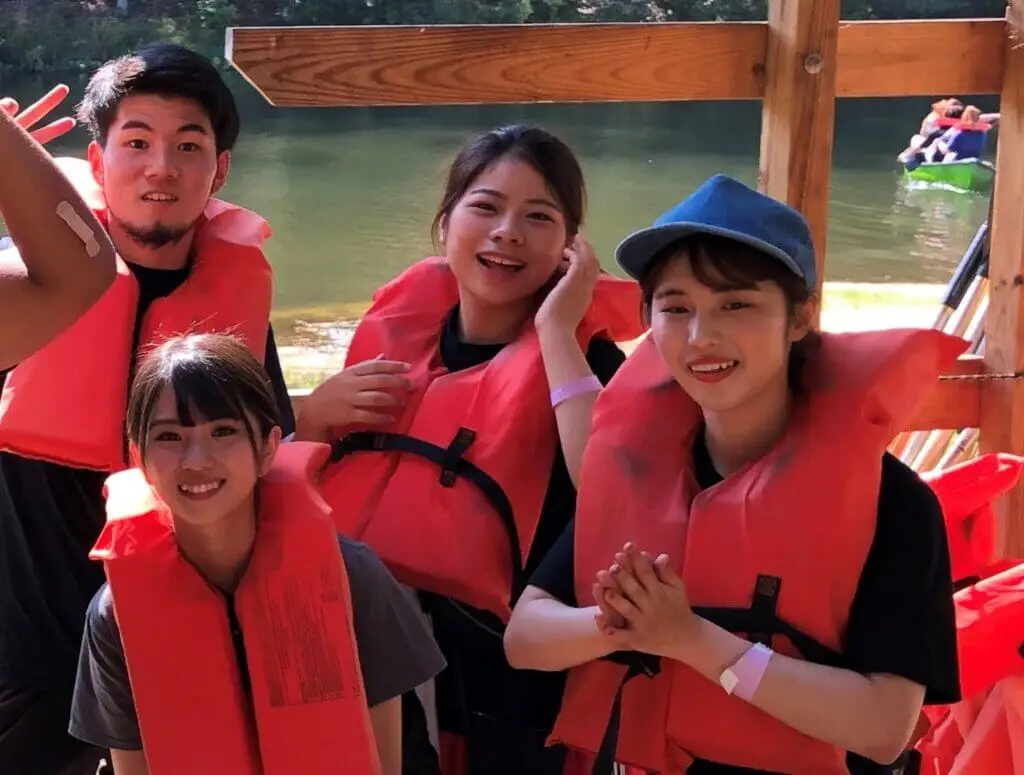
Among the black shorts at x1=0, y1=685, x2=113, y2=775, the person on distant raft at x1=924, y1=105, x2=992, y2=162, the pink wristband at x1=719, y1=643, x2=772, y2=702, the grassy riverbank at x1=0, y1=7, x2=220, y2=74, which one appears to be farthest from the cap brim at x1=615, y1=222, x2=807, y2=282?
the grassy riverbank at x1=0, y1=7, x2=220, y2=74

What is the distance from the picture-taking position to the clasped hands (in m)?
1.42

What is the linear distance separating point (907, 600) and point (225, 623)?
2.89 ft

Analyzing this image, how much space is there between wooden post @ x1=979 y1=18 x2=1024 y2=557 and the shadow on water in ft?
16.9

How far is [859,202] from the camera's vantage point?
13.9 m

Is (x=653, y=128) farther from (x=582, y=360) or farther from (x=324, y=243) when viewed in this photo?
(x=582, y=360)

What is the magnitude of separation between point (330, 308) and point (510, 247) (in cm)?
755

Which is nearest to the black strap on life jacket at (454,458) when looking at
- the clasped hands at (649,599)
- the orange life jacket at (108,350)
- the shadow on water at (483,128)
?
the orange life jacket at (108,350)

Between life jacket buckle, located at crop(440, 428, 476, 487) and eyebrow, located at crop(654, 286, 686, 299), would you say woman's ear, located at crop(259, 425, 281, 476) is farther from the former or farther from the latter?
eyebrow, located at crop(654, 286, 686, 299)

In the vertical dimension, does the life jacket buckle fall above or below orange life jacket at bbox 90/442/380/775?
above

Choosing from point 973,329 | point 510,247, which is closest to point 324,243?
point 973,329

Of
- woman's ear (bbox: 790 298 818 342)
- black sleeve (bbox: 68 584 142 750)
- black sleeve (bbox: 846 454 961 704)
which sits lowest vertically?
black sleeve (bbox: 68 584 142 750)

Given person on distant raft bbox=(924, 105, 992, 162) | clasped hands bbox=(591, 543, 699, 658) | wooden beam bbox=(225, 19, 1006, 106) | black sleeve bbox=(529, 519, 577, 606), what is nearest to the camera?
clasped hands bbox=(591, 543, 699, 658)

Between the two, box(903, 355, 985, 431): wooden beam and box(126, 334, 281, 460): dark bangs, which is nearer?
box(126, 334, 281, 460): dark bangs

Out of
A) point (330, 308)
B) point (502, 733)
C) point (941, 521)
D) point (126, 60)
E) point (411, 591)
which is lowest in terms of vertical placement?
point (330, 308)
